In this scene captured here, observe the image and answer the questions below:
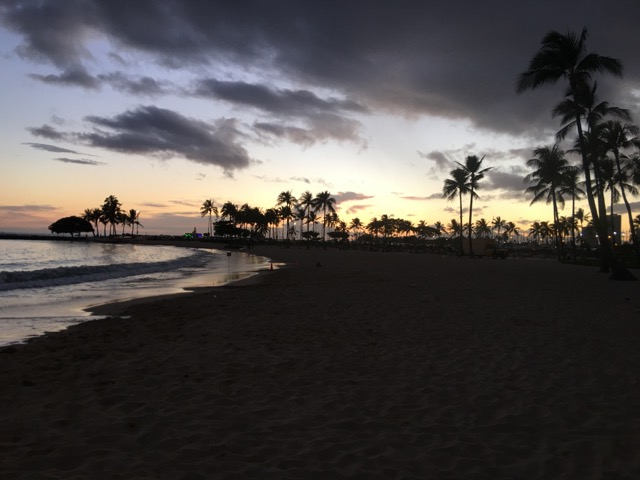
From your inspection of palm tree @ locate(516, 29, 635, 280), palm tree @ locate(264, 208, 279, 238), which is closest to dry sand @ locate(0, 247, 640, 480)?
palm tree @ locate(516, 29, 635, 280)

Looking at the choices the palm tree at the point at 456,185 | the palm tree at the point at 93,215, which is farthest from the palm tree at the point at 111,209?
the palm tree at the point at 456,185

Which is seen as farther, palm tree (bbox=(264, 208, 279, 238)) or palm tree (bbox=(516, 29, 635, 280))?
palm tree (bbox=(264, 208, 279, 238))

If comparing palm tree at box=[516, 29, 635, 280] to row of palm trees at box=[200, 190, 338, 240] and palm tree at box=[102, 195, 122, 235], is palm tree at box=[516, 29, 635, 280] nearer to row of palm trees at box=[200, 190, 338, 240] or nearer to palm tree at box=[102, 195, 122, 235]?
row of palm trees at box=[200, 190, 338, 240]

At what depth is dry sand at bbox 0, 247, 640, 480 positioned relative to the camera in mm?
3650

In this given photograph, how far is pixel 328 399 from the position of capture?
5.17 m

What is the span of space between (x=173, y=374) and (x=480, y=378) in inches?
171

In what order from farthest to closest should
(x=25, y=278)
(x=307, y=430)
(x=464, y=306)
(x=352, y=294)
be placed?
(x=25, y=278) → (x=352, y=294) → (x=464, y=306) → (x=307, y=430)

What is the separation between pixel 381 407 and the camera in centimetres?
490

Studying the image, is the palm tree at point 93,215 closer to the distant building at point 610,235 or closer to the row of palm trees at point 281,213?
the row of palm trees at point 281,213

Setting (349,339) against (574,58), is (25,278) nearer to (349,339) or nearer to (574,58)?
(349,339)

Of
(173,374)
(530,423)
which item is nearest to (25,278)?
(173,374)

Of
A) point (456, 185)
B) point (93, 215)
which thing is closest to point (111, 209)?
point (93, 215)

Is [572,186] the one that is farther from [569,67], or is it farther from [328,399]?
[328,399]

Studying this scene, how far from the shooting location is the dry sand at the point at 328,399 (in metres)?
3.65
